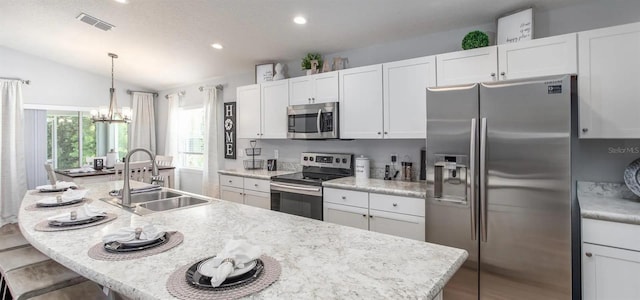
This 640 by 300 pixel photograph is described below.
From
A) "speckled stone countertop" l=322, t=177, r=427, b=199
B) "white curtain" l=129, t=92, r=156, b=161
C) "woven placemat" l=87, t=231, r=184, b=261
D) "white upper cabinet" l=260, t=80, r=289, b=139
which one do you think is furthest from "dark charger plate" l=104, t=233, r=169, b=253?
"white curtain" l=129, t=92, r=156, b=161

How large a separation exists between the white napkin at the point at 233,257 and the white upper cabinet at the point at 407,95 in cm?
214

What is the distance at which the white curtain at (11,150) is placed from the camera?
16.1 ft

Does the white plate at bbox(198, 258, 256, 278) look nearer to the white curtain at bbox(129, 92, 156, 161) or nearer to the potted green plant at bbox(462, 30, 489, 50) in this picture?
the potted green plant at bbox(462, 30, 489, 50)

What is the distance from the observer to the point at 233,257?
1.04 meters

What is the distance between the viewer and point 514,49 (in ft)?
7.73

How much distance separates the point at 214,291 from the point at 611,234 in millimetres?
2243

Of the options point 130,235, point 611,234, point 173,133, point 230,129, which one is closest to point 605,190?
point 611,234

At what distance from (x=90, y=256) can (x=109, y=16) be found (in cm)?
331

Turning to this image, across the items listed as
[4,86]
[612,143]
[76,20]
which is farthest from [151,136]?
[612,143]

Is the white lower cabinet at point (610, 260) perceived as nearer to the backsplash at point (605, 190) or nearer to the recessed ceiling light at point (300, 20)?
the backsplash at point (605, 190)

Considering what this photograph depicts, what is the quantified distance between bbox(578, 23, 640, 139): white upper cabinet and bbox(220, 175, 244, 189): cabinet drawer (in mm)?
3442

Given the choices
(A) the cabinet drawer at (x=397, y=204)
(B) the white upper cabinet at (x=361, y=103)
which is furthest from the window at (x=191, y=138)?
(A) the cabinet drawer at (x=397, y=204)

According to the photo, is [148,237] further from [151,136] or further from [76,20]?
[151,136]

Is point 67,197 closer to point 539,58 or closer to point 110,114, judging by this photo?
point 110,114
